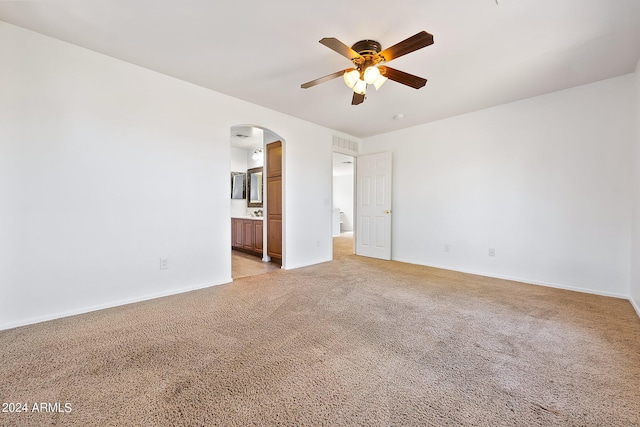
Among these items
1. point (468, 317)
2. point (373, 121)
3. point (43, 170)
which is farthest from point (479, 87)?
point (43, 170)

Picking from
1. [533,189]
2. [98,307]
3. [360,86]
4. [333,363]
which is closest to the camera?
[333,363]

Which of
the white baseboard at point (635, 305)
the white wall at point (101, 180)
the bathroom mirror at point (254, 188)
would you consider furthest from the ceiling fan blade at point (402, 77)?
the bathroom mirror at point (254, 188)

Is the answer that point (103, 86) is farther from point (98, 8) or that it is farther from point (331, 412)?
point (331, 412)

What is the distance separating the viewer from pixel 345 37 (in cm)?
221

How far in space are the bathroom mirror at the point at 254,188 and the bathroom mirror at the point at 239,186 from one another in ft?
0.44

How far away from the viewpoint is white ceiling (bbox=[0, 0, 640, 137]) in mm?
1910

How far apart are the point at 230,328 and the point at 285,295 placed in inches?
34.8

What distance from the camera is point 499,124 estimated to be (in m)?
3.77

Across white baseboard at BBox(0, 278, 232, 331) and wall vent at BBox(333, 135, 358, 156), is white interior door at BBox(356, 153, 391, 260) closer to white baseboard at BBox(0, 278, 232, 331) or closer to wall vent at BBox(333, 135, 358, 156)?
wall vent at BBox(333, 135, 358, 156)

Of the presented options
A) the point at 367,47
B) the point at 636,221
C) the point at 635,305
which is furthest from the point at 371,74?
the point at 635,305

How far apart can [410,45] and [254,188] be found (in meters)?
5.11

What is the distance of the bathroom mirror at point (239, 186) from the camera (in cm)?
655

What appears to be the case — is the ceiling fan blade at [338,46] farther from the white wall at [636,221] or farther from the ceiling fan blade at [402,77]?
the white wall at [636,221]

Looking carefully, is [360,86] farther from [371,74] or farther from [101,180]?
[101,180]
